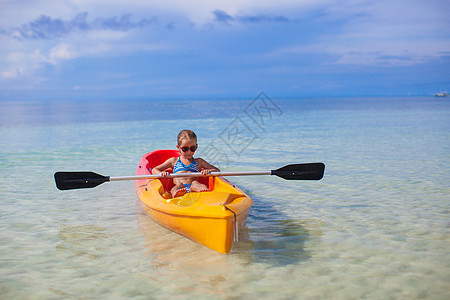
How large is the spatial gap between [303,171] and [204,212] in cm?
192

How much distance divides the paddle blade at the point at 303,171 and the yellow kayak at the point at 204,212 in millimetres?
854

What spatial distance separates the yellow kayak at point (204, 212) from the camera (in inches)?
152

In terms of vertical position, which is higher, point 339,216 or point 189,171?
point 189,171

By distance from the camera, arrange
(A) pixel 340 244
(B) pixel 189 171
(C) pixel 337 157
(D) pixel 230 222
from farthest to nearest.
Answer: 1. (C) pixel 337 157
2. (B) pixel 189 171
3. (A) pixel 340 244
4. (D) pixel 230 222

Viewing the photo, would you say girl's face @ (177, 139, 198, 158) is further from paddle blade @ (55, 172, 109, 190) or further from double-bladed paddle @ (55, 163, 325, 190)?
paddle blade @ (55, 172, 109, 190)

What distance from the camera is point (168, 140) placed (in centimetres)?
1602

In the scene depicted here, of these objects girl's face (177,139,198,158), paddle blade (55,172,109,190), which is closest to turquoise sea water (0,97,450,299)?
paddle blade (55,172,109,190)

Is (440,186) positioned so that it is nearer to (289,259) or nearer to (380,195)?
(380,195)

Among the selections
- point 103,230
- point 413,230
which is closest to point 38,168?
point 103,230

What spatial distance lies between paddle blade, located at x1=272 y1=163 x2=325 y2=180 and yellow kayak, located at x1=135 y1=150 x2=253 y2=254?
85cm

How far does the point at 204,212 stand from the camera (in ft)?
12.8

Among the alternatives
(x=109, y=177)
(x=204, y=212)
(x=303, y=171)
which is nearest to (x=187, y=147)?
(x=109, y=177)

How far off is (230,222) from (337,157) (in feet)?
24.4

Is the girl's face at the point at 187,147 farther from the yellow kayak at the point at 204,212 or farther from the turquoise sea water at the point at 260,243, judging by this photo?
the turquoise sea water at the point at 260,243
